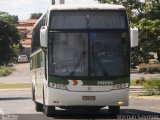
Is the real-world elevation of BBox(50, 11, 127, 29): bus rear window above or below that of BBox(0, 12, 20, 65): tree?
above

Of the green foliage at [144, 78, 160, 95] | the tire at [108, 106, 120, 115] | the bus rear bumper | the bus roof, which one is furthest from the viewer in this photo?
the green foliage at [144, 78, 160, 95]

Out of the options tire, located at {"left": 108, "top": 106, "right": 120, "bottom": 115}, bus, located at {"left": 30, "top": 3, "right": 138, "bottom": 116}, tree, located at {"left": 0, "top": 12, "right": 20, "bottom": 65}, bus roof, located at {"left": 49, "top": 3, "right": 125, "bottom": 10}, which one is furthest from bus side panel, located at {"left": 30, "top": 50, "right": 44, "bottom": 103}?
tree, located at {"left": 0, "top": 12, "right": 20, "bottom": 65}

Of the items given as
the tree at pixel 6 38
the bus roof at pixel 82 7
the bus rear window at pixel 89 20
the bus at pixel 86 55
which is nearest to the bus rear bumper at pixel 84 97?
the bus at pixel 86 55

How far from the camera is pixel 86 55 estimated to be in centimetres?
1917

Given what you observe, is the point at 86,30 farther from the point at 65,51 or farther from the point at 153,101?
the point at 153,101

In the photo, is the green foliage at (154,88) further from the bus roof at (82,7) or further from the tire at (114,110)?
the bus roof at (82,7)

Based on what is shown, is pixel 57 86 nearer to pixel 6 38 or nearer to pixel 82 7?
pixel 82 7

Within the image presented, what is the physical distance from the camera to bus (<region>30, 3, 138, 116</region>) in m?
18.9

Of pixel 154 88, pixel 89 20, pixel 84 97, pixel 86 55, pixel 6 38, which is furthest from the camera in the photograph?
pixel 6 38

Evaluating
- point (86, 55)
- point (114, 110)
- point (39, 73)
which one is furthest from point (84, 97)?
point (39, 73)

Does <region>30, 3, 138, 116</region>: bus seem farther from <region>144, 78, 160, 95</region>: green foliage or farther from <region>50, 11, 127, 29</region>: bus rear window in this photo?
<region>144, 78, 160, 95</region>: green foliage

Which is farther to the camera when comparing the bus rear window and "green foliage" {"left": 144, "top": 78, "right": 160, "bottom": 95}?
"green foliage" {"left": 144, "top": 78, "right": 160, "bottom": 95}

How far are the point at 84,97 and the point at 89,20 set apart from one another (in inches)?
97.8

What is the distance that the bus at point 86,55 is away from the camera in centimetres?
1889
